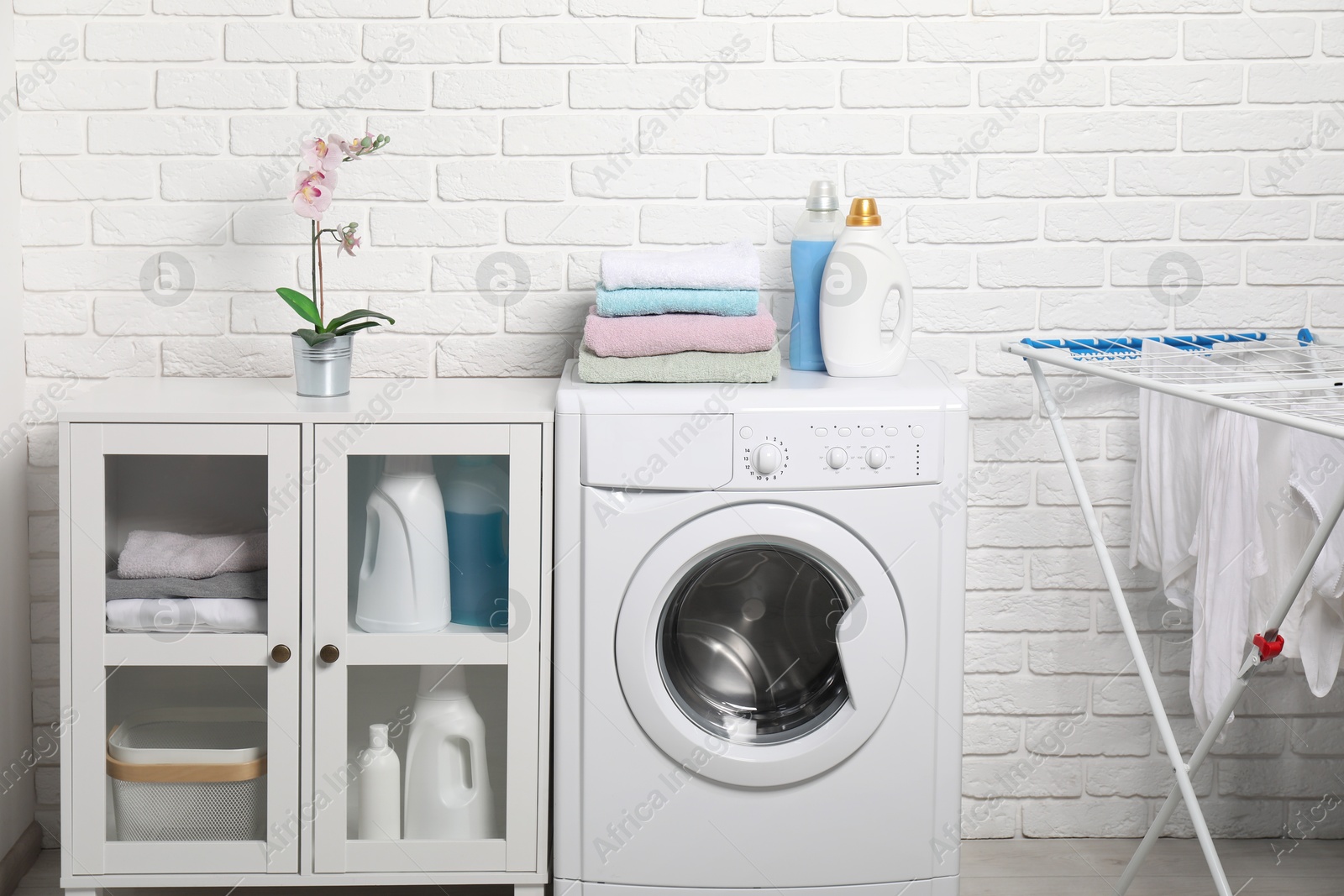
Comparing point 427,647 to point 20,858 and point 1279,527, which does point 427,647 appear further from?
point 1279,527

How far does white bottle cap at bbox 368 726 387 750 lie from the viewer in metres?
1.81

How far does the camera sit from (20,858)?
2057mm

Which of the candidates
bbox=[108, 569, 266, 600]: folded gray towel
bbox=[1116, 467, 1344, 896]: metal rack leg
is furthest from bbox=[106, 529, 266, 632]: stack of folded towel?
bbox=[1116, 467, 1344, 896]: metal rack leg

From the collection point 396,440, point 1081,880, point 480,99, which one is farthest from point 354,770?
point 1081,880

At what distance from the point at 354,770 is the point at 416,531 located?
0.40 meters

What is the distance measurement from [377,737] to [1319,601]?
1.49m

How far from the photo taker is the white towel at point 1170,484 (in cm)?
193

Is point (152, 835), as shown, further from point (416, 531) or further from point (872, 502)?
→ point (872, 502)

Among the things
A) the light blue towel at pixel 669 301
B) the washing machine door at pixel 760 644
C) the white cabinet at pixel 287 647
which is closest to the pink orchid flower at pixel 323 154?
the white cabinet at pixel 287 647

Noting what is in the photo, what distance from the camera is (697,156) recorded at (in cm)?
209

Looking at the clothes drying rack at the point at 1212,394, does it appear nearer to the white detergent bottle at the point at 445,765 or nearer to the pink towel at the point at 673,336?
the pink towel at the point at 673,336

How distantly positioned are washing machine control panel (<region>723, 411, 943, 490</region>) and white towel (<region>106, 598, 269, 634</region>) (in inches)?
31.0

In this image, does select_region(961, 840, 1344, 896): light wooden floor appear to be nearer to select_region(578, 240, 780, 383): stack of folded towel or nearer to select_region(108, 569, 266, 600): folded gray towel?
select_region(578, 240, 780, 383): stack of folded towel

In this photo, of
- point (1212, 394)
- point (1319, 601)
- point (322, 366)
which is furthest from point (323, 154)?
point (1319, 601)
